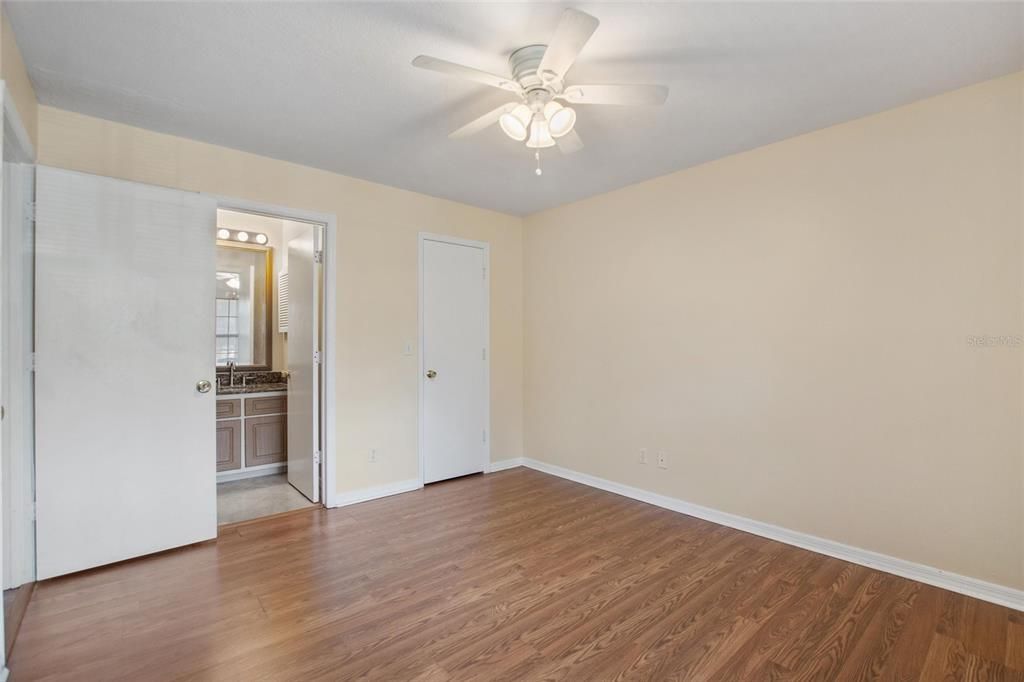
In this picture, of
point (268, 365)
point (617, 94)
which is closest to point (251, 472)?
point (268, 365)

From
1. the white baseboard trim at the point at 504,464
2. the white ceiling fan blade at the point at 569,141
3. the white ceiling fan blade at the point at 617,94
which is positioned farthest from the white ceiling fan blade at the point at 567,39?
the white baseboard trim at the point at 504,464

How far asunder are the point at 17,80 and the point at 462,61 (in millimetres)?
1969

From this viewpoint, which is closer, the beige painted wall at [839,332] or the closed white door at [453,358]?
the beige painted wall at [839,332]

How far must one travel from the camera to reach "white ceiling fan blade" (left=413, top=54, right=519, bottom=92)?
5.74 ft

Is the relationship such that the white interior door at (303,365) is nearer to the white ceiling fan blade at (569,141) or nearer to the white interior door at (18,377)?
the white interior door at (18,377)

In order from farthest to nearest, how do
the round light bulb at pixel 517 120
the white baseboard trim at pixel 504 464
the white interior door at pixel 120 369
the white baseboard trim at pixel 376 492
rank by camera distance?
the white baseboard trim at pixel 504 464 < the white baseboard trim at pixel 376 492 < the white interior door at pixel 120 369 < the round light bulb at pixel 517 120

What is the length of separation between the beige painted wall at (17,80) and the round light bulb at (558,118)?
217cm

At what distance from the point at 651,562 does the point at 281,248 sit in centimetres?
465

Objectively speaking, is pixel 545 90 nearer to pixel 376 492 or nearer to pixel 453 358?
pixel 453 358

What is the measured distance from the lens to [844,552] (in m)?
2.73

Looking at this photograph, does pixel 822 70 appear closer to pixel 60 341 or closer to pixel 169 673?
pixel 169 673

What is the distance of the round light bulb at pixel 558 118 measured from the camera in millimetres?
2105

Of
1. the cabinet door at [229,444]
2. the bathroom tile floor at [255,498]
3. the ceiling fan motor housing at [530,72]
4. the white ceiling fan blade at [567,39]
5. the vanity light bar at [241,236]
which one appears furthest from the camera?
the vanity light bar at [241,236]

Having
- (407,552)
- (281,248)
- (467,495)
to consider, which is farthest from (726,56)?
(281,248)
